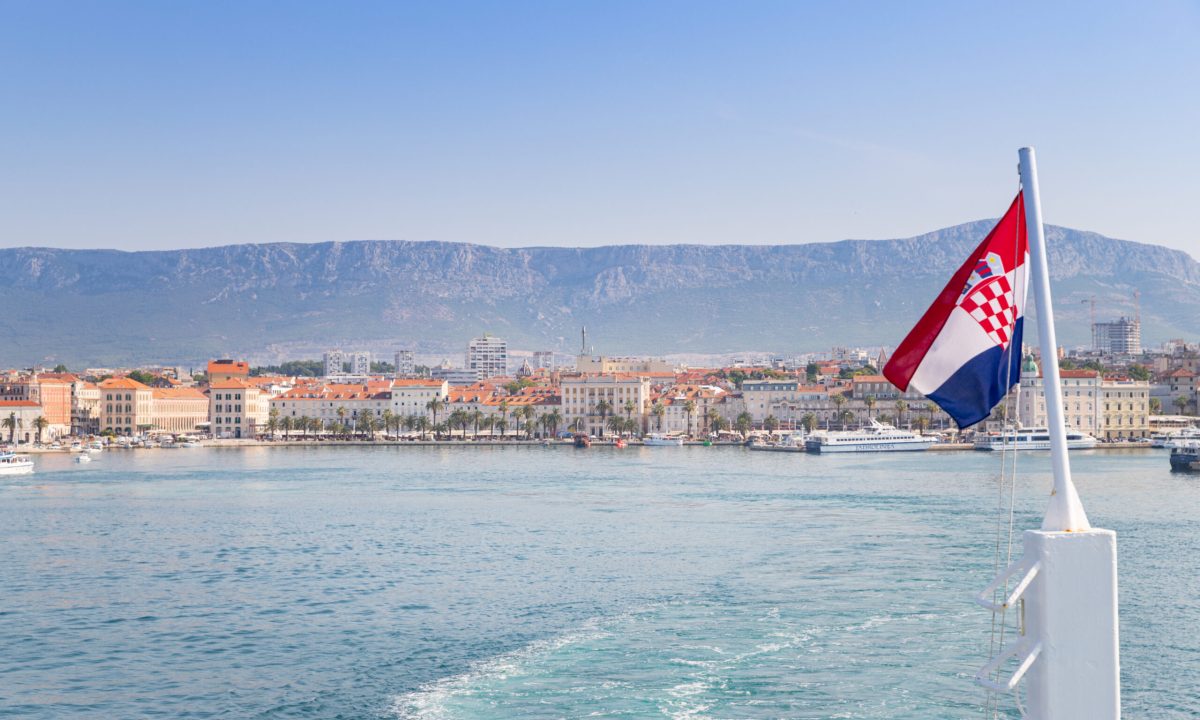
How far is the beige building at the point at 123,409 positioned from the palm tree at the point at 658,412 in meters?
37.4

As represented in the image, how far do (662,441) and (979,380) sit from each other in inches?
3328

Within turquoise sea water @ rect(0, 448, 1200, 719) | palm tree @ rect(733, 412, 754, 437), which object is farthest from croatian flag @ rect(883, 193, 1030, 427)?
palm tree @ rect(733, 412, 754, 437)

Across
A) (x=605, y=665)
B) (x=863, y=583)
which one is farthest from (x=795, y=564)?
(x=605, y=665)

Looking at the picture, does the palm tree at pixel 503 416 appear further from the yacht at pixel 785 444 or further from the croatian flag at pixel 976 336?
the croatian flag at pixel 976 336

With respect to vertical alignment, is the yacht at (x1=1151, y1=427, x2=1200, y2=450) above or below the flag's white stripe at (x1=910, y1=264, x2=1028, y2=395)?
below

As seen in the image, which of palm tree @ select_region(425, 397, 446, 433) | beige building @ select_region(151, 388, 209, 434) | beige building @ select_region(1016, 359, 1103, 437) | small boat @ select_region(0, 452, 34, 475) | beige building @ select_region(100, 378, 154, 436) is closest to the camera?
small boat @ select_region(0, 452, 34, 475)

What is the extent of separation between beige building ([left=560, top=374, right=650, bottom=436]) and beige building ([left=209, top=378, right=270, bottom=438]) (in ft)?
78.6

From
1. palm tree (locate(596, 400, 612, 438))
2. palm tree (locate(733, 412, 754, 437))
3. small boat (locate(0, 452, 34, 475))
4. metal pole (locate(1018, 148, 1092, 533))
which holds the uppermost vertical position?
metal pole (locate(1018, 148, 1092, 533))

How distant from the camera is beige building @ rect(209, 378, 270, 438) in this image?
101 meters

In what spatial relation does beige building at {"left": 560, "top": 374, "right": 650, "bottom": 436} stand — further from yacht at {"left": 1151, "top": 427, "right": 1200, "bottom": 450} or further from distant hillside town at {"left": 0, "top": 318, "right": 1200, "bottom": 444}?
yacht at {"left": 1151, "top": 427, "right": 1200, "bottom": 450}

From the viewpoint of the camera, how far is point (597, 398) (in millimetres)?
98750

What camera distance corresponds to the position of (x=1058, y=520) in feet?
14.1

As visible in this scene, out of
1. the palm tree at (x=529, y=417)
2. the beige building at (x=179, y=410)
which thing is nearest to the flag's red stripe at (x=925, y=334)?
the palm tree at (x=529, y=417)

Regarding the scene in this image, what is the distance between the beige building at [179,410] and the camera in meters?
100
